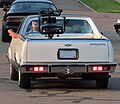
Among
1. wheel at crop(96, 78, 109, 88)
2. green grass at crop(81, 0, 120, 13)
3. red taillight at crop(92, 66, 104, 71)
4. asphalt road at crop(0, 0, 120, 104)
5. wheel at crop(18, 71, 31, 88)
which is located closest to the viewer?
asphalt road at crop(0, 0, 120, 104)

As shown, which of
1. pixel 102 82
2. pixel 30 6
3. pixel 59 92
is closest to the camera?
pixel 59 92

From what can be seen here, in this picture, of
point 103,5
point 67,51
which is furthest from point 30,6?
point 103,5

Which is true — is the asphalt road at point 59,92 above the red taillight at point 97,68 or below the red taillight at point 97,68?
below

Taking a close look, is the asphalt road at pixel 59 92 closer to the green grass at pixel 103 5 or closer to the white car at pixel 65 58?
the white car at pixel 65 58

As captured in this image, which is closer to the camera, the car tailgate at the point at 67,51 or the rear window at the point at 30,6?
the car tailgate at the point at 67,51

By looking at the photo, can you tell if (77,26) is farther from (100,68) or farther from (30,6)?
(30,6)

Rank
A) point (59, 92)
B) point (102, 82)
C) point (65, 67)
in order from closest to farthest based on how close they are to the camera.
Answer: point (65, 67) < point (59, 92) < point (102, 82)

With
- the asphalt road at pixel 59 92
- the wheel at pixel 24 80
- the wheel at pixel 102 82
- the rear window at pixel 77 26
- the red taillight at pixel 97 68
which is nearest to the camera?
the asphalt road at pixel 59 92

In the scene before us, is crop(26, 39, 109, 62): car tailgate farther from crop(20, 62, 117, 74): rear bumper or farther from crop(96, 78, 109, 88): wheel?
crop(96, 78, 109, 88): wheel

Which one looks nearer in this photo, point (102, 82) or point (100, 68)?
point (100, 68)

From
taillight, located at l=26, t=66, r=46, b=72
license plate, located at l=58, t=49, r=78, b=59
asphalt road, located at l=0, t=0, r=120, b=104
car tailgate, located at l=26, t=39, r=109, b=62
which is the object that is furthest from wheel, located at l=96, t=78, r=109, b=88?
taillight, located at l=26, t=66, r=46, b=72

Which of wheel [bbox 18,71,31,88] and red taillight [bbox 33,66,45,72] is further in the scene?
wheel [bbox 18,71,31,88]

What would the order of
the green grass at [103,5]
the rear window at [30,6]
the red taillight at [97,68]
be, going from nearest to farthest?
the red taillight at [97,68]
the rear window at [30,6]
the green grass at [103,5]

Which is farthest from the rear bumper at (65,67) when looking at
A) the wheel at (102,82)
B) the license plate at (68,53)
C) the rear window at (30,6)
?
the rear window at (30,6)
